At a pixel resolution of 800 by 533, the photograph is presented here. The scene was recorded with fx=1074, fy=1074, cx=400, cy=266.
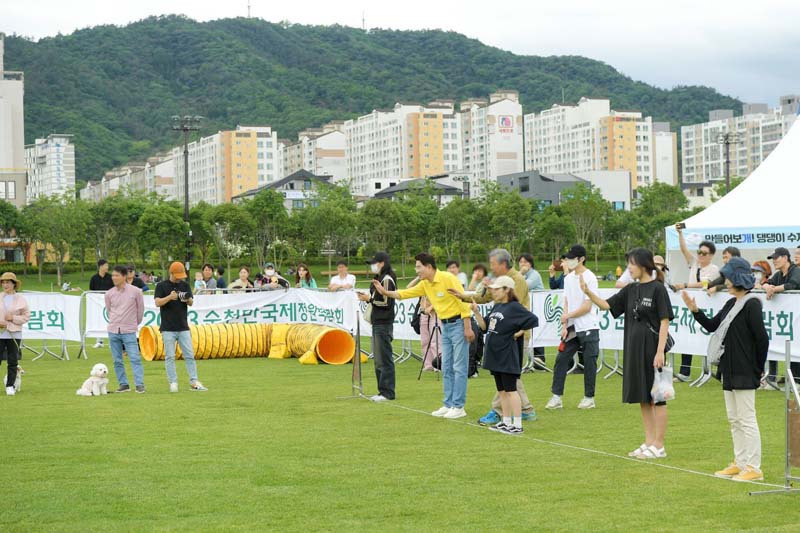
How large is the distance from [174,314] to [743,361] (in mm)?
9430

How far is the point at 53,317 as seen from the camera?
77.8 ft

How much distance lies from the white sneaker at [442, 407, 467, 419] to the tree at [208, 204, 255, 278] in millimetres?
79549

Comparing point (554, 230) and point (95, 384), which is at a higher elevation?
point (554, 230)

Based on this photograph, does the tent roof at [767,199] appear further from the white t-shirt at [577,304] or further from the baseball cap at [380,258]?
the baseball cap at [380,258]

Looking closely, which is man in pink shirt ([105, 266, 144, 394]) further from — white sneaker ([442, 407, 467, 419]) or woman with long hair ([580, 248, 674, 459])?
woman with long hair ([580, 248, 674, 459])

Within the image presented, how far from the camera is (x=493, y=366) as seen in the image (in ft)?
36.2

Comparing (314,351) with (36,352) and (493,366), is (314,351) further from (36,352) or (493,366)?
(493,366)

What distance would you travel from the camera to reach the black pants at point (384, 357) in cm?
1445

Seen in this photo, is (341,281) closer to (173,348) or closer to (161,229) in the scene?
(173,348)

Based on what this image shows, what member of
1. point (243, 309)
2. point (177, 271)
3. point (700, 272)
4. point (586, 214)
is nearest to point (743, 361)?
point (700, 272)

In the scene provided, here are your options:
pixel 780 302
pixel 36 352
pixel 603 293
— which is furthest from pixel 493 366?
pixel 36 352

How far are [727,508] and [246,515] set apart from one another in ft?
10.9

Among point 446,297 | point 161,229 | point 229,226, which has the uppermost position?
point 229,226

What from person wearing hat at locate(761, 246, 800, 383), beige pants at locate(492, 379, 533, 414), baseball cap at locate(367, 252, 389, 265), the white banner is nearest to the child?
the white banner
